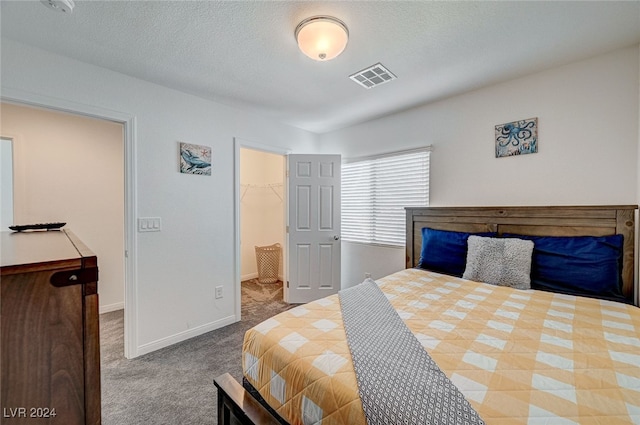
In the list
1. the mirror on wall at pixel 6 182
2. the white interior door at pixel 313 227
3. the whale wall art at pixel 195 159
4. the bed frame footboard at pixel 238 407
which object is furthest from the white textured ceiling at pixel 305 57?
the bed frame footboard at pixel 238 407

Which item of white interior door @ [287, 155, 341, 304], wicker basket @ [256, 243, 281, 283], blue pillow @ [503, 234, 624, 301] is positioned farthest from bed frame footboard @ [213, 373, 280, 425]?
wicker basket @ [256, 243, 281, 283]

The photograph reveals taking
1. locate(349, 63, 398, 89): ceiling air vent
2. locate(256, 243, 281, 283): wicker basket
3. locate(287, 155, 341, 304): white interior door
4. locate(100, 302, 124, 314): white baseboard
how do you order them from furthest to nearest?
1. locate(256, 243, 281, 283): wicker basket
2. locate(287, 155, 341, 304): white interior door
3. locate(100, 302, 124, 314): white baseboard
4. locate(349, 63, 398, 89): ceiling air vent

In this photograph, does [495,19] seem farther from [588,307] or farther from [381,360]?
[381,360]

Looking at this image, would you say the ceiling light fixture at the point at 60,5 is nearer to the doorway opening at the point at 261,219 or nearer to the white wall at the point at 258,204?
the doorway opening at the point at 261,219

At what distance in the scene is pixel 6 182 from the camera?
9.14ft

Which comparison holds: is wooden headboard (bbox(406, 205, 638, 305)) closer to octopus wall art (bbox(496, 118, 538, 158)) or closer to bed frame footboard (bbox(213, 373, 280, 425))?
octopus wall art (bbox(496, 118, 538, 158))

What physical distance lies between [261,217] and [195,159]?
7.61 feet

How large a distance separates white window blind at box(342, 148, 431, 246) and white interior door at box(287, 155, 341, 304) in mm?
274

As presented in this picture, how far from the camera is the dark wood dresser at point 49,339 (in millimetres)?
669

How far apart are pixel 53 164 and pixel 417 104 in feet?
13.7

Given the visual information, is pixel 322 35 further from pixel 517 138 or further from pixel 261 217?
pixel 261 217

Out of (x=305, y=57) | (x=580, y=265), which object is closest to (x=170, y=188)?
(x=305, y=57)

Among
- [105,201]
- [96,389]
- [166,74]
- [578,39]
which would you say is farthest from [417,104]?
[105,201]

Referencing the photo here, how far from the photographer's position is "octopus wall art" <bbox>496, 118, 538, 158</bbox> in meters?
2.30
